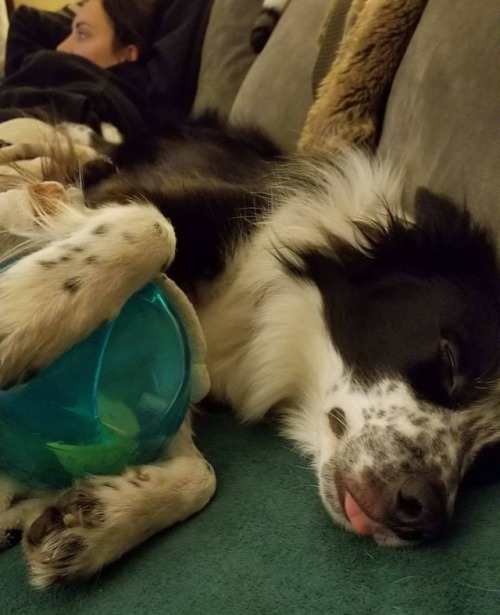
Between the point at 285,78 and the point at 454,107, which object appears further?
the point at 285,78

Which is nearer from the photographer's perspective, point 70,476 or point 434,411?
point 70,476

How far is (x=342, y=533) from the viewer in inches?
47.2

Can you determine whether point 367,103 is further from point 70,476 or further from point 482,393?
point 70,476

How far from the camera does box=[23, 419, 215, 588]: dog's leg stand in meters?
1.06

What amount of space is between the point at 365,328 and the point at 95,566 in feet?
2.32

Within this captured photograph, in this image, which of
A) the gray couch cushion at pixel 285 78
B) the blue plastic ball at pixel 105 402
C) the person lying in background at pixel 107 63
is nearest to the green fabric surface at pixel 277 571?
the blue plastic ball at pixel 105 402

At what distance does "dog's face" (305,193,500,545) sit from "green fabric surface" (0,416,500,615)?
0.18 feet

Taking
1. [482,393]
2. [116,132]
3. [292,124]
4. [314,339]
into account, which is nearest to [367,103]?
[292,124]

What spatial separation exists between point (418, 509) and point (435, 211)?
0.64 meters

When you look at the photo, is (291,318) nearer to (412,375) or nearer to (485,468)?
(412,375)

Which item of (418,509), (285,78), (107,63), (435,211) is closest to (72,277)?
(418,509)

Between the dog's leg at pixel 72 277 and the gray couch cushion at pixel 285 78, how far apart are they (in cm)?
126

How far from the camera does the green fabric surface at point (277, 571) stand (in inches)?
39.9

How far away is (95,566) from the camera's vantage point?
1.08 metres
